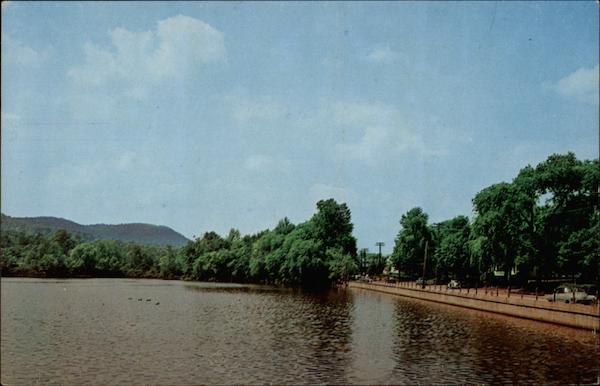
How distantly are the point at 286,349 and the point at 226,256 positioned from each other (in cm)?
12152

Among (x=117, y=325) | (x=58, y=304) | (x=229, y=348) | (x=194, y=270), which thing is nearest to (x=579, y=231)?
(x=229, y=348)

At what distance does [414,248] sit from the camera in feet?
336

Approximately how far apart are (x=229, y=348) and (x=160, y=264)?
155 meters

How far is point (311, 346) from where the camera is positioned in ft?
97.1

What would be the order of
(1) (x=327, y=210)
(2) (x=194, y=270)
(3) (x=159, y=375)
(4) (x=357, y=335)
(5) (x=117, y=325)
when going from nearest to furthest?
(3) (x=159, y=375), (4) (x=357, y=335), (5) (x=117, y=325), (1) (x=327, y=210), (2) (x=194, y=270)

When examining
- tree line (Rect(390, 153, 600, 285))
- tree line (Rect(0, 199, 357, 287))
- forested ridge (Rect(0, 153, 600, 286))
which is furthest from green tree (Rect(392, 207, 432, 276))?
tree line (Rect(390, 153, 600, 285))

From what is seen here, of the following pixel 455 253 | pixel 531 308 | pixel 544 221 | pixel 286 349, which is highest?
pixel 544 221

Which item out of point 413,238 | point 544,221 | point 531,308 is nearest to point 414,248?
point 413,238

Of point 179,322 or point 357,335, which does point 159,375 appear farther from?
point 179,322

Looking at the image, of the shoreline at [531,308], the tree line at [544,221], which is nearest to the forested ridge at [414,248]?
the tree line at [544,221]

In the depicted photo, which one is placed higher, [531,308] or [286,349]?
[531,308]

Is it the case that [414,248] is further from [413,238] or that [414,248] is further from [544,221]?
[544,221]

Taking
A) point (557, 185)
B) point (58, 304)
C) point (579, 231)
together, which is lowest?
point (58, 304)

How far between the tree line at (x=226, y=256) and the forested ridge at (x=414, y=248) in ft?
0.99
